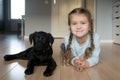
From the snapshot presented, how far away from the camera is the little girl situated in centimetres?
184

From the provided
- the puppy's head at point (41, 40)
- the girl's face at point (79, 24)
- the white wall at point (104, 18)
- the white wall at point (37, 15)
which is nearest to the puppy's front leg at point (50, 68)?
the puppy's head at point (41, 40)

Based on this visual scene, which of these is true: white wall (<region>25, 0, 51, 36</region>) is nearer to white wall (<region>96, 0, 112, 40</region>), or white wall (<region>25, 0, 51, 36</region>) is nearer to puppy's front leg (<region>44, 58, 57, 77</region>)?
white wall (<region>96, 0, 112, 40</region>)

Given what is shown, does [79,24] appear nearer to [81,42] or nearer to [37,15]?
[81,42]

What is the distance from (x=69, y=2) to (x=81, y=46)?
479cm

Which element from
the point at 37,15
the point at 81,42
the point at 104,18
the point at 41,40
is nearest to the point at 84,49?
the point at 81,42

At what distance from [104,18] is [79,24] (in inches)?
127

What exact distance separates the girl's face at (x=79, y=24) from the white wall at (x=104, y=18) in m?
3.13

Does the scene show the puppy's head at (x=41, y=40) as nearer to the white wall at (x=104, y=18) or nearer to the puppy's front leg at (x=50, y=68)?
the puppy's front leg at (x=50, y=68)

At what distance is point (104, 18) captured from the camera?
495 centimetres

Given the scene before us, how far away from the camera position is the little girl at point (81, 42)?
1839 mm

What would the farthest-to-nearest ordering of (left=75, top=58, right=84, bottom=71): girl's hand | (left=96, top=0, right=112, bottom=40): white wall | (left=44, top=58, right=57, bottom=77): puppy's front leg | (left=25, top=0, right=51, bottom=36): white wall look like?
(left=25, top=0, right=51, bottom=36): white wall → (left=96, top=0, right=112, bottom=40): white wall → (left=75, top=58, right=84, bottom=71): girl's hand → (left=44, top=58, right=57, bottom=77): puppy's front leg

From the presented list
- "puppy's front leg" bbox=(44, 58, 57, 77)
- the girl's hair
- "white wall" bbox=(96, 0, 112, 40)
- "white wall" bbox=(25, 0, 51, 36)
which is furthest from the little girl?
"white wall" bbox=(25, 0, 51, 36)

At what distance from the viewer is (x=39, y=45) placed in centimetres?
184

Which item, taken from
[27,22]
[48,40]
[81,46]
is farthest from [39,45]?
[27,22]
